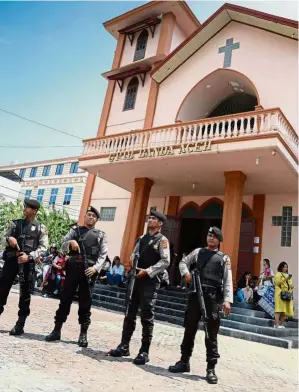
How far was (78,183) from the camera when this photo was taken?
33469 mm

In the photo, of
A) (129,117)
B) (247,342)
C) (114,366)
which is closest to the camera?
(114,366)

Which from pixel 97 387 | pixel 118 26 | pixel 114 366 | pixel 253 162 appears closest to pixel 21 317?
pixel 114 366

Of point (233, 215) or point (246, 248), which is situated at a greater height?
point (233, 215)

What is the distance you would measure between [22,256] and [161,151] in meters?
6.61

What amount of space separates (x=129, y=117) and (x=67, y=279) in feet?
40.7

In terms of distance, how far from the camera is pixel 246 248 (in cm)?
1136

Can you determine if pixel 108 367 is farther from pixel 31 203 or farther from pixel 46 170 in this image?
pixel 46 170

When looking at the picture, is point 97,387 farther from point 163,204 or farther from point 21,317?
point 163,204

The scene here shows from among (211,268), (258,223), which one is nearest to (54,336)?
(211,268)

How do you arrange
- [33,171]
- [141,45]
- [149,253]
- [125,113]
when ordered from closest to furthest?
[149,253]
[125,113]
[141,45]
[33,171]

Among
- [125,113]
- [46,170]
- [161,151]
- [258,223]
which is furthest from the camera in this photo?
[46,170]

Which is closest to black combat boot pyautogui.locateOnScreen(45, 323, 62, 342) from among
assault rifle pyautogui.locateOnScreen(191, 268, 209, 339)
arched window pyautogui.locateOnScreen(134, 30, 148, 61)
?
assault rifle pyautogui.locateOnScreen(191, 268, 209, 339)

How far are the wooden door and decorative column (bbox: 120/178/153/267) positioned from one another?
3.46 meters

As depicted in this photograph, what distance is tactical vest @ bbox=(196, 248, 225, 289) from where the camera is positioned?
3.92 m
